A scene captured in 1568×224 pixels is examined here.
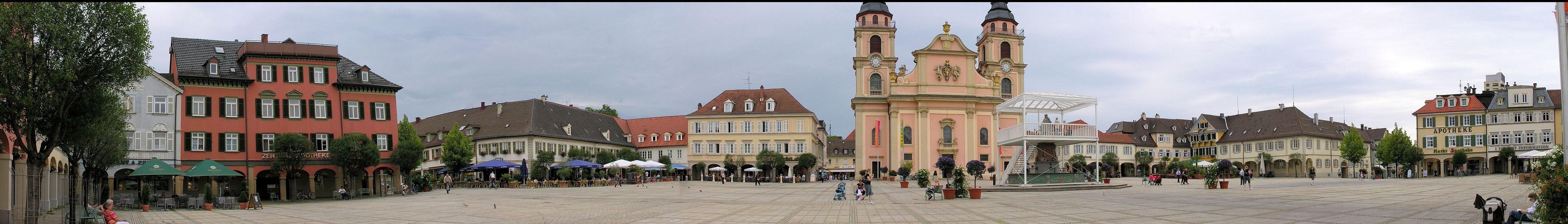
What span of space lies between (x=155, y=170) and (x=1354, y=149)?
2799 inches

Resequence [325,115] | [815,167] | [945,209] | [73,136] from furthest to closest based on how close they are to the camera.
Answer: [815,167], [325,115], [945,209], [73,136]

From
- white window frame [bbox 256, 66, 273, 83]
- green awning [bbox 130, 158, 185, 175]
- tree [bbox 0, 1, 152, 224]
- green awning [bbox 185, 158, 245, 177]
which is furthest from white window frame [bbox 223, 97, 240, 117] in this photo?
tree [bbox 0, 1, 152, 224]

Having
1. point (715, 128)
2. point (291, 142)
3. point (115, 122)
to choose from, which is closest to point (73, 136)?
point (115, 122)

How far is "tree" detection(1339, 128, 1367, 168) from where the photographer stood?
6844 cm

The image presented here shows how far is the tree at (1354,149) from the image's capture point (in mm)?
68438

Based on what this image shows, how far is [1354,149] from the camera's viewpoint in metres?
68.7

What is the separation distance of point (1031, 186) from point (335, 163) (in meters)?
25.9

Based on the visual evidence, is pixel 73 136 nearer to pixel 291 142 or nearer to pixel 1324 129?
pixel 291 142

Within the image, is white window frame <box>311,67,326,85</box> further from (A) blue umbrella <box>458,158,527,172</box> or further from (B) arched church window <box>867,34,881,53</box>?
(B) arched church window <box>867,34,881,53</box>

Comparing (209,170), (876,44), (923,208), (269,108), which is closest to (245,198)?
(209,170)

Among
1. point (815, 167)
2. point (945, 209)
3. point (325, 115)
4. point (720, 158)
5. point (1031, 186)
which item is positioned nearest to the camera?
point (945, 209)

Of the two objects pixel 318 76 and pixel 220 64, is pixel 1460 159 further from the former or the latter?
pixel 220 64

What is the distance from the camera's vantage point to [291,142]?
3528cm

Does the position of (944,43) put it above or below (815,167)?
above
